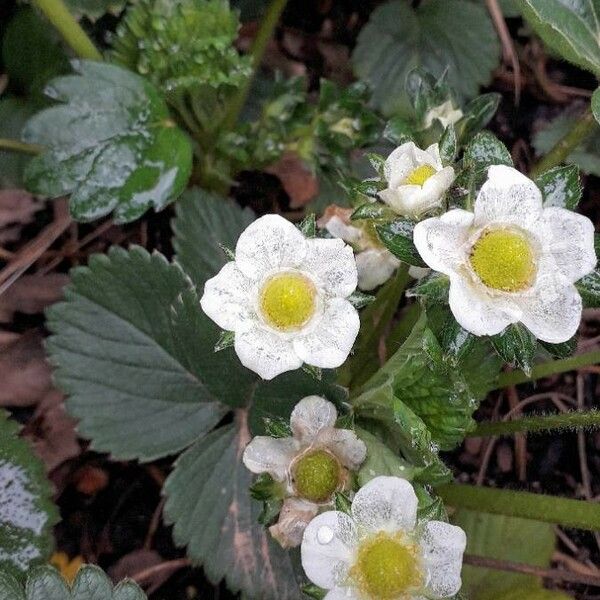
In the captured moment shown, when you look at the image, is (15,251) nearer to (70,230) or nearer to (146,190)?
(70,230)

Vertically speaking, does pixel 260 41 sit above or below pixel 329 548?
above

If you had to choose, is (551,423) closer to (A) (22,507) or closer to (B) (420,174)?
(B) (420,174)

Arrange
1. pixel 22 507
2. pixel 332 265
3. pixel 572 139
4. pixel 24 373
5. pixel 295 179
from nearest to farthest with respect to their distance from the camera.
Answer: pixel 332 265 → pixel 572 139 → pixel 22 507 → pixel 24 373 → pixel 295 179

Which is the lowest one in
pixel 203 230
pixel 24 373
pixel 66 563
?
pixel 66 563

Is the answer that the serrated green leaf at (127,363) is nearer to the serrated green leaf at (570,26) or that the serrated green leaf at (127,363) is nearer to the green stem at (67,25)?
the green stem at (67,25)

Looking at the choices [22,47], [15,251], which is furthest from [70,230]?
[22,47]

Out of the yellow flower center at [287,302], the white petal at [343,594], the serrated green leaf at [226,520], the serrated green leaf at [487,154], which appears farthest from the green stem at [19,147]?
the white petal at [343,594]

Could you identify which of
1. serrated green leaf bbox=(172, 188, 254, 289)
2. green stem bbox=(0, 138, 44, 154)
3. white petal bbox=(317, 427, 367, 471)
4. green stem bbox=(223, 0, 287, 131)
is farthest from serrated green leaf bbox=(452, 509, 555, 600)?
green stem bbox=(0, 138, 44, 154)

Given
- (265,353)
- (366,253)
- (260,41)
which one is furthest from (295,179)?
(265,353)
